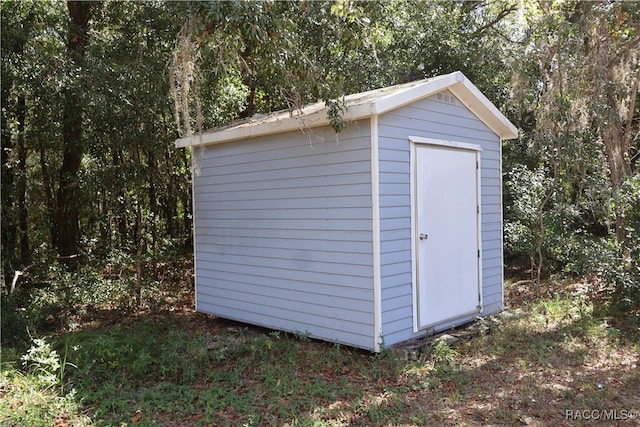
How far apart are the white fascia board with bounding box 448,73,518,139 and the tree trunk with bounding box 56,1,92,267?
15.3 ft

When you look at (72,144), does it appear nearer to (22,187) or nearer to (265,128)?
(22,187)

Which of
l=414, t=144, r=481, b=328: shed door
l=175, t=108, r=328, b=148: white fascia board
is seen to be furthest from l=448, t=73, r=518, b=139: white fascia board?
l=175, t=108, r=328, b=148: white fascia board

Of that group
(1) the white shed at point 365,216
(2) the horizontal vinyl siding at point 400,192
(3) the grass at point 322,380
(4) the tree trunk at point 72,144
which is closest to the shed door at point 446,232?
(1) the white shed at point 365,216

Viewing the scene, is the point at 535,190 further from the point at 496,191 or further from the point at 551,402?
the point at 551,402

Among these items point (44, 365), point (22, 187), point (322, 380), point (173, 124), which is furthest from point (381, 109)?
point (22, 187)

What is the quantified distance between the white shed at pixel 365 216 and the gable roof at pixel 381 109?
→ 0.02 meters

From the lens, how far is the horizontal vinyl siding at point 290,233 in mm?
4379

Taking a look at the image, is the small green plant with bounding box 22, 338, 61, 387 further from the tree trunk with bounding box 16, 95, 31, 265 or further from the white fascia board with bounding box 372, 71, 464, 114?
the tree trunk with bounding box 16, 95, 31, 265

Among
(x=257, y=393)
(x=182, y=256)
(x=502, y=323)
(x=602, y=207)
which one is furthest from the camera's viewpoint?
(x=182, y=256)

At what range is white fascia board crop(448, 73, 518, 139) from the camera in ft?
16.5

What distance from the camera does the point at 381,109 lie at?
163 inches

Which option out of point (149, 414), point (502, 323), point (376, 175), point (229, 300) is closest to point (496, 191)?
point (502, 323)

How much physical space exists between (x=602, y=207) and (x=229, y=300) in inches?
200

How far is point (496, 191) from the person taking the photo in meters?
5.79
